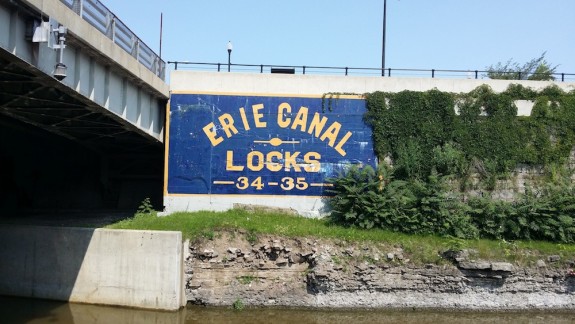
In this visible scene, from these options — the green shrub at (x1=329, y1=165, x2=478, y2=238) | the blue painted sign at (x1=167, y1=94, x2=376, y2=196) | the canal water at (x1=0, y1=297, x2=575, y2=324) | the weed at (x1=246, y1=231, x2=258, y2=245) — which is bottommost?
the canal water at (x1=0, y1=297, x2=575, y2=324)

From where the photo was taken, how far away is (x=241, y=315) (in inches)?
682

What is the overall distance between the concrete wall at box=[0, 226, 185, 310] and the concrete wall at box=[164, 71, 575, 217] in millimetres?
4226

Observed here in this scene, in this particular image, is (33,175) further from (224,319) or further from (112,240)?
(224,319)

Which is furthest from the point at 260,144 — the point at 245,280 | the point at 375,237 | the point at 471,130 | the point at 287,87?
the point at 471,130

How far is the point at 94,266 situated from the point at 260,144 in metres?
8.68

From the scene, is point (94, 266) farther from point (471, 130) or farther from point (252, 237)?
point (471, 130)

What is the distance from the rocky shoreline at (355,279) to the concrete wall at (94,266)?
1.01 meters

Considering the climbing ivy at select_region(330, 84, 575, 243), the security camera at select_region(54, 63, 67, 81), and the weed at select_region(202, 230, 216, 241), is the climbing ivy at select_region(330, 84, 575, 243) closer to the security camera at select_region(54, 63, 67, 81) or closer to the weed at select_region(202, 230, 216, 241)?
the weed at select_region(202, 230, 216, 241)

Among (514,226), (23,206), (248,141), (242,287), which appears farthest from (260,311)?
(23,206)

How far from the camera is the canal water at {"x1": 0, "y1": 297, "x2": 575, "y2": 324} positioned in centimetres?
1662

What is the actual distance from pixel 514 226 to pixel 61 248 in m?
18.0

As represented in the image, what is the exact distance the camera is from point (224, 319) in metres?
16.8

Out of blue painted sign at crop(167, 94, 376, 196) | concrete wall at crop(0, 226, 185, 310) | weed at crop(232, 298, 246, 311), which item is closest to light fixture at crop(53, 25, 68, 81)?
concrete wall at crop(0, 226, 185, 310)

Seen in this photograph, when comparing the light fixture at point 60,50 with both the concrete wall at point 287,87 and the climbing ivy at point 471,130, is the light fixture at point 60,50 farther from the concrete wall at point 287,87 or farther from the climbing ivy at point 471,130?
the climbing ivy at point 471,130
